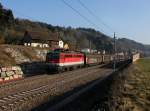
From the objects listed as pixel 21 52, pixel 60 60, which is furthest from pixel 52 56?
pixel 21 52

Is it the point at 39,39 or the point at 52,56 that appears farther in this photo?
the point at 39,39

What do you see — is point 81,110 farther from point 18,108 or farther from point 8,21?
point 8,21

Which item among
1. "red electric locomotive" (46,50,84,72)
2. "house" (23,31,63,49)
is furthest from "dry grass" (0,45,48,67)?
"house" (23,31,63,49)

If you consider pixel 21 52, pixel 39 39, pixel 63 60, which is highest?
pixel 39 39

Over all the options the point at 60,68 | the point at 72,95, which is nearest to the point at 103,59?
the point at 60,68

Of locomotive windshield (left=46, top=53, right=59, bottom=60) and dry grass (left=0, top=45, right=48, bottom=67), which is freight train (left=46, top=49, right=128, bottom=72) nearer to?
locomotive windshield (left=46, top=53, right=59, bottom=60)

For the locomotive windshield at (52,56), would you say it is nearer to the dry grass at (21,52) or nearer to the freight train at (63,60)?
the freight train at (63,60)

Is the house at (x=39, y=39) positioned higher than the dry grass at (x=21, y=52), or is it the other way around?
the house at (x=39, y=39)

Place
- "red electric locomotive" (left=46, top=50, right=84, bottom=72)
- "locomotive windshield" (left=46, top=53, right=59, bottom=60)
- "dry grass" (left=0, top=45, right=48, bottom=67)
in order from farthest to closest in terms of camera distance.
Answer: "dry grass" (left=0, top=45, right=48, bottom=67), "locomotive windshield" (left=46, top=53, right=59, bottom=60), "red electric locomotive" (left=46, top=50, right=84, bottom=72)

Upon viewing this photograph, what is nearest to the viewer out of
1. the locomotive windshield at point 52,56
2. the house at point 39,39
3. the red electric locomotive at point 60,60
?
the red electric locomotive at point 60,60

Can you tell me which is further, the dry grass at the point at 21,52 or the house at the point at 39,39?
the house at the point at 39,39

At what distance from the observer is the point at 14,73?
38750mm

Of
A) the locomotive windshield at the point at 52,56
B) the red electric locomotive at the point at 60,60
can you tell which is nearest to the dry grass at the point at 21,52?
the locomotive windshield at the point at 52,56

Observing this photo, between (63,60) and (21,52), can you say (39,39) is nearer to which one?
(21,52)
